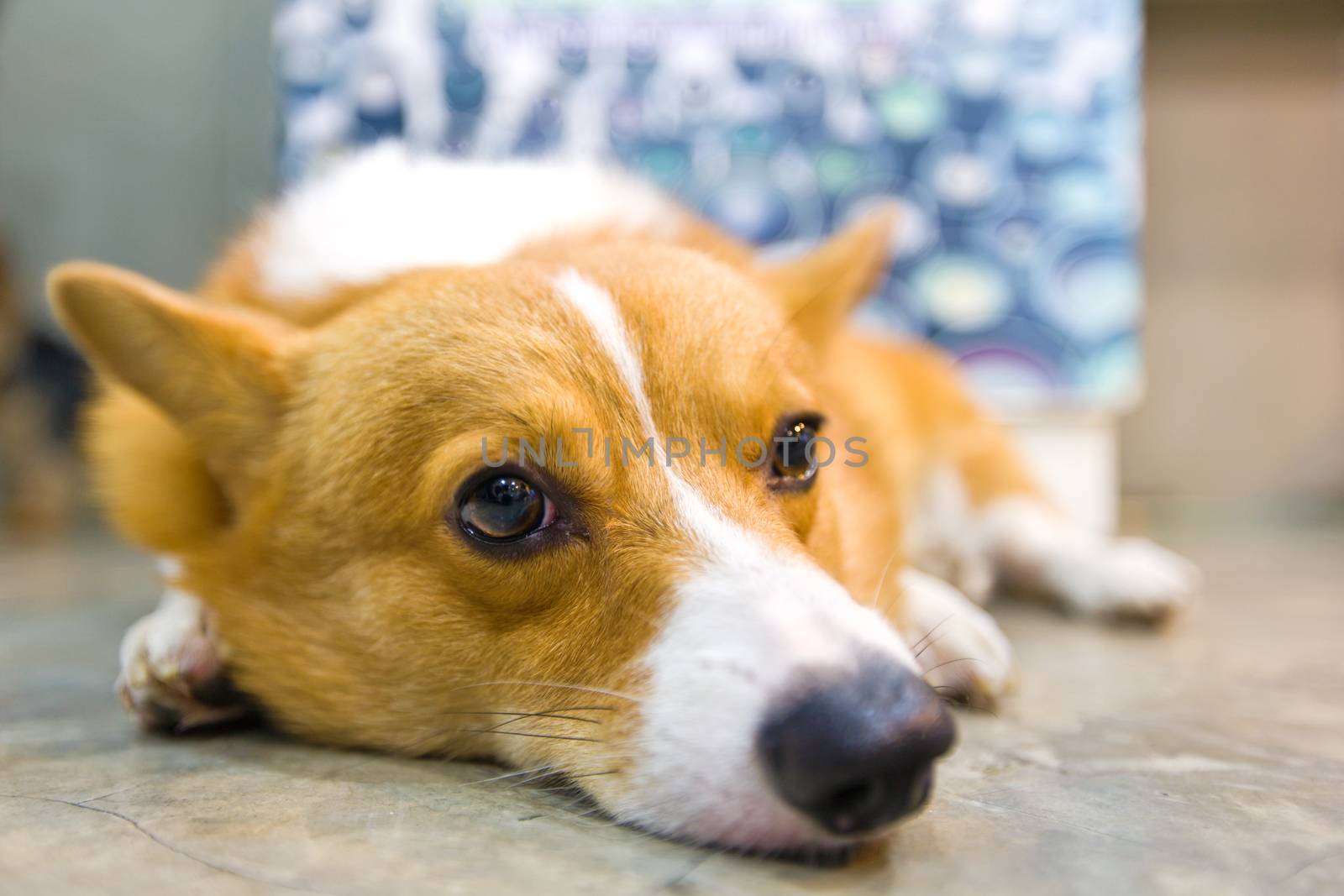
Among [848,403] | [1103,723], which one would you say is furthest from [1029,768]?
[848,403]

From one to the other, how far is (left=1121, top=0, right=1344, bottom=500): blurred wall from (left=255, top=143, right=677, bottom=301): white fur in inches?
150

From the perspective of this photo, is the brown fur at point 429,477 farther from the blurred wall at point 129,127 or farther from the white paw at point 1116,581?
the blurred wall at point 129,127

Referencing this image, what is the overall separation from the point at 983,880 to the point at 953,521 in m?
2.05

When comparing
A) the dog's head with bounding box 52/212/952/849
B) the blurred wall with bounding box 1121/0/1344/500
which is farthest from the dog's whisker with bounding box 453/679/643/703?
the blurred wall with bounding box 1121/0/1344/500

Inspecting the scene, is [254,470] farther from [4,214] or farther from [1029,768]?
[4,214]

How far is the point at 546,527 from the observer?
4.60 ft

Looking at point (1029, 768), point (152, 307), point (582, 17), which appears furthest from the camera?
point (582, 17)

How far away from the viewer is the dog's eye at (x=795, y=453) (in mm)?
1552

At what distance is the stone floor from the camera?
1.05 metres

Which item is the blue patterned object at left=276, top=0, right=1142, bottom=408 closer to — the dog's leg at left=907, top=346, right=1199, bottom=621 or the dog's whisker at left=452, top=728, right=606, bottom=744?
the dog's leg at left=907, top=346, right=1199, bottom=621

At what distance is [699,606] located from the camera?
48.1 inches

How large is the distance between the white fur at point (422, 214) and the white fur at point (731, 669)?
93cm

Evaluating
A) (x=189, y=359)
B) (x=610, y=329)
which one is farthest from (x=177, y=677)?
(x=610, y=329)

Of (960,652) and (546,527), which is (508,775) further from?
(960,652)
